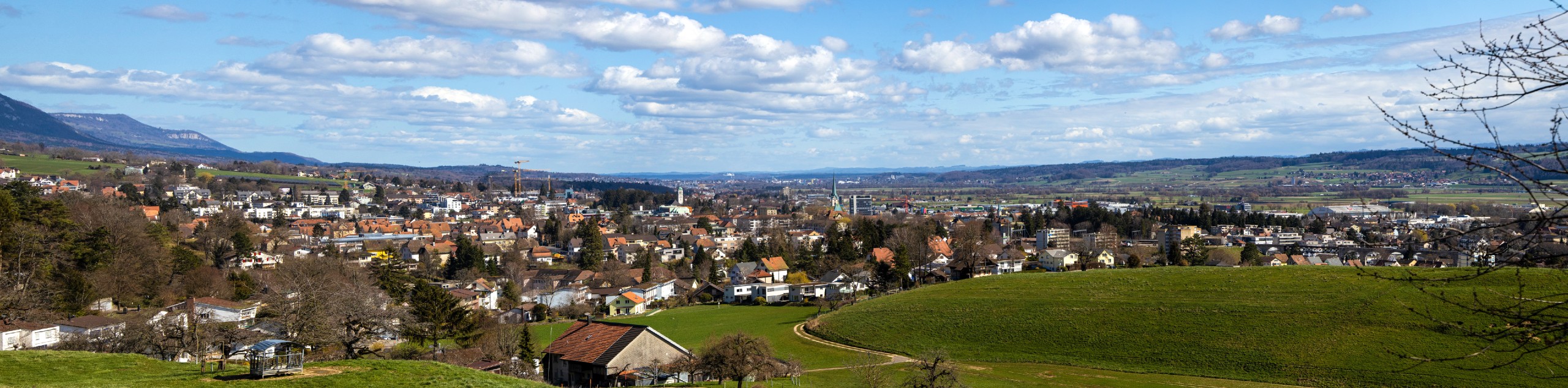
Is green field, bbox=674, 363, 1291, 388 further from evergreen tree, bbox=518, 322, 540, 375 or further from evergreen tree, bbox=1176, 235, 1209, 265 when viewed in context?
evergreen tree, bbox=1176, 235, 1209, 265

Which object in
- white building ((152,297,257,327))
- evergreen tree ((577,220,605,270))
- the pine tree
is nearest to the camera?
white building ((152,297,257,327))

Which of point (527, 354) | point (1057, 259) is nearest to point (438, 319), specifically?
point (527, 354)

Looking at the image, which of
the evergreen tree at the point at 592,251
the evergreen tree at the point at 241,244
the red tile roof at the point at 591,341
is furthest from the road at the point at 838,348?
the evergreen tree at the point at 241,244

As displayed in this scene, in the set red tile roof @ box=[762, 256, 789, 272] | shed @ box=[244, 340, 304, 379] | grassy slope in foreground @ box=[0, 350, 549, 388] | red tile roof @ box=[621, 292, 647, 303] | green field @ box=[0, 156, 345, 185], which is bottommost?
red tile roof @ box=[621, 292, 647, 303]

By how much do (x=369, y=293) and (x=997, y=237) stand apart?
67.6m

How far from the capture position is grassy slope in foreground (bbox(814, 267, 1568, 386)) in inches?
1036

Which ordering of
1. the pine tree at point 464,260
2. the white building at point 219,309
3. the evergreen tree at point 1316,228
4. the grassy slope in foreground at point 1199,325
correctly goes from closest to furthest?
the grassy slope in foreground at point 1199,325, the white building at point 219,309, the pine tree at point 464,260, the evergreen tree at point 1316,228

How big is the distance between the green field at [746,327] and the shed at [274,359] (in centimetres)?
1546

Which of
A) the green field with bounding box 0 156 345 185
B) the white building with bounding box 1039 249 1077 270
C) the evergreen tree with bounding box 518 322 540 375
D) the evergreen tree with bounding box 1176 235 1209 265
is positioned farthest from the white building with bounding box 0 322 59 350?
the green field with bounding box 0 156 345 185

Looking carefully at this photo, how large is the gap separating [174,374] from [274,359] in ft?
7.96

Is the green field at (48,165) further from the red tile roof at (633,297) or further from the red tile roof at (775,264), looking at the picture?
A: the red tile roof at (775,264)

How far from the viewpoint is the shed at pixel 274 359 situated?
14.2 m

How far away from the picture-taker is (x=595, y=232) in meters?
77.9

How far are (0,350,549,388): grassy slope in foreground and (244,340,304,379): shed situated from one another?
0.27m
